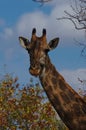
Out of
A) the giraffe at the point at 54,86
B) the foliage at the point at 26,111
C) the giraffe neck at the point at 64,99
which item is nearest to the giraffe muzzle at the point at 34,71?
the giraffe at the point at 54,86

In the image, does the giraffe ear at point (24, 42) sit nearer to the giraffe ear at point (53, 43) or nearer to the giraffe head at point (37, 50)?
the giraffe head at point (37, 50)

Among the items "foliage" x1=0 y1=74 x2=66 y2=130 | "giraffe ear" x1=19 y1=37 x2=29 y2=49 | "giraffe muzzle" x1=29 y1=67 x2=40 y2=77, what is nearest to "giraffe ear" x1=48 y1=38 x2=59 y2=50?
"giraffe ear" x1=19 y1=37 x2=29 y2=49

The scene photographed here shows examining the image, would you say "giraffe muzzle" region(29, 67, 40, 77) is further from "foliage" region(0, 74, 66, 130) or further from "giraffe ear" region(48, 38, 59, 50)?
"foliage" region(0, 74, 66, 130)

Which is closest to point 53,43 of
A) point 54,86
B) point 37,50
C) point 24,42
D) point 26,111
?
point 24,42

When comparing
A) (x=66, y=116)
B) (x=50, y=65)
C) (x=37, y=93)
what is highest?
(x=50, y=65)

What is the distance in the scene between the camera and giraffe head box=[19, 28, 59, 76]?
12445mm

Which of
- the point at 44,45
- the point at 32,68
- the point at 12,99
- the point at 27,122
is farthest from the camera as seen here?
the point at 12,99

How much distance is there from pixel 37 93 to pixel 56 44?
2711cm

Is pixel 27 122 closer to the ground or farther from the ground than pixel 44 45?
closer to the ground

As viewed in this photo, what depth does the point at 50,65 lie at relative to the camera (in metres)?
13.1

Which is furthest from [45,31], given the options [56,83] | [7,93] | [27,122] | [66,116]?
[7,93]

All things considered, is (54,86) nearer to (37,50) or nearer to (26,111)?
(37,50)

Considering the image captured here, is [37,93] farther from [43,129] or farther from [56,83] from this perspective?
[56,83]

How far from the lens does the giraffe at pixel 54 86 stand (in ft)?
41.0
